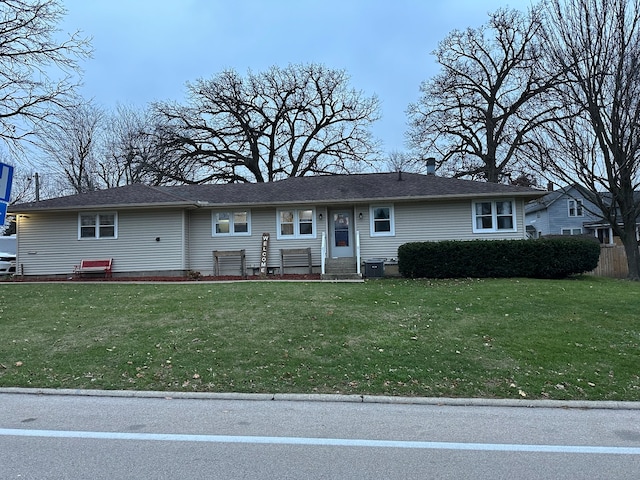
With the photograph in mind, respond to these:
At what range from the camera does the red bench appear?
16.5 m

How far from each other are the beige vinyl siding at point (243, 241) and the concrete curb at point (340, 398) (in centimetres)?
1175

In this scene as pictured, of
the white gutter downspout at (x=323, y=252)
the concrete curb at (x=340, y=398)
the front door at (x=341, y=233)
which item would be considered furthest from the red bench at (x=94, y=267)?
the concrete curb at (x=340, y=398)

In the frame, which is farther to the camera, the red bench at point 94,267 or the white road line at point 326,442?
the red bench at point 94,267

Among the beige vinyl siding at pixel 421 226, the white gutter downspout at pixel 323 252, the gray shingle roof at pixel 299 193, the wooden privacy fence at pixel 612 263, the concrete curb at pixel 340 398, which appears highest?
the gray shingle roof at pixel 299 193

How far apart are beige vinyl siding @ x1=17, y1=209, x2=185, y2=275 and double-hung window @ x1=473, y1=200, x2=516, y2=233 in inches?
448

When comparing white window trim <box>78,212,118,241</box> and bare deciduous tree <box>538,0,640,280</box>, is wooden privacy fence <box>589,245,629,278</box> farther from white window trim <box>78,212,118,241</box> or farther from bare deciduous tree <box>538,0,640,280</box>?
white window trim <box>78,212,118,241</box>

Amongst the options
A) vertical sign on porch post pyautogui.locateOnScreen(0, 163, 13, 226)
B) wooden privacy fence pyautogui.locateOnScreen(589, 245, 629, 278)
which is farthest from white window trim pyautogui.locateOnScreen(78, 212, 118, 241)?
wooden privacy fence pyautogui.locateOnScreen(589, 245, 629, 278)

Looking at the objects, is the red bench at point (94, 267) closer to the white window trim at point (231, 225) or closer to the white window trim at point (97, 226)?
the white window trim at point (97, 226)

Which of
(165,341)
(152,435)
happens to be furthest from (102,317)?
(152,435)

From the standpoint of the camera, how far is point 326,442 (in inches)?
152

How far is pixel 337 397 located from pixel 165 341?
360 centimetres

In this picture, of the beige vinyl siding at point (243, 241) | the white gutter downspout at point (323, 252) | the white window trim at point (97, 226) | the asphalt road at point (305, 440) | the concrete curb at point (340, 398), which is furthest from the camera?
the beige vinyl siding at point (243, 241)

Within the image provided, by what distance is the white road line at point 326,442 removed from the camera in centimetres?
368

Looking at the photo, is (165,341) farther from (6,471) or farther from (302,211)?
(302,211)
